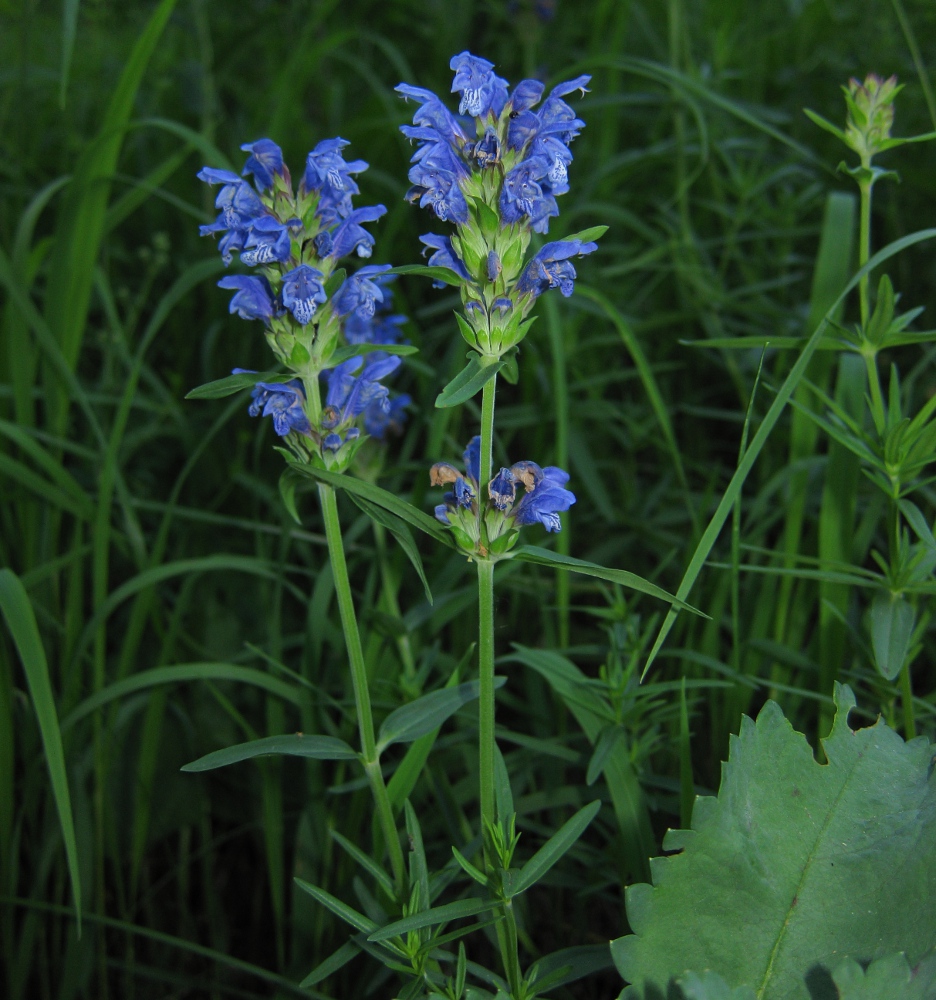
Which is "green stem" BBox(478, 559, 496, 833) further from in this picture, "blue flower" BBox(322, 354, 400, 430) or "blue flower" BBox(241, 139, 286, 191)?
"blue flower" BBox(241, 139, 286, 191)

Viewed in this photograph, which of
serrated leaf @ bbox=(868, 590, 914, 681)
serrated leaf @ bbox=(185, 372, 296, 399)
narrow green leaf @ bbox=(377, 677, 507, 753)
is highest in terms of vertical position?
serrated leaf @ bbox=(185, 372, 296, 399)

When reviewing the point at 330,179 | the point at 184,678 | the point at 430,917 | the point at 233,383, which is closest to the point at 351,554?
the point at 184,678

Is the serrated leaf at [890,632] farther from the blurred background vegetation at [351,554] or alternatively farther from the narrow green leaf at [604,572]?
the narrow green leaf at [604,572]

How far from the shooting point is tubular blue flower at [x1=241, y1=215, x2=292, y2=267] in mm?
1594

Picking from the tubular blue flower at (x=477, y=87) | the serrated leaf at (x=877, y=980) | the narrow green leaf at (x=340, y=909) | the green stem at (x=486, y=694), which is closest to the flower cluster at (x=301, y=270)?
the tubular blue flower at (x=477, y=87)

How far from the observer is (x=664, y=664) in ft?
8.31

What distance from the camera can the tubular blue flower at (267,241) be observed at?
159 centimetres

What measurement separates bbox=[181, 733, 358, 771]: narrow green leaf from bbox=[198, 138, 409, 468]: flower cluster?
1.65 ft

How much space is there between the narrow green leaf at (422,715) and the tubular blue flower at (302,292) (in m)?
0.71

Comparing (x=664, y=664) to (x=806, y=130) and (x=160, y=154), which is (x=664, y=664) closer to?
(x=806, y=130)

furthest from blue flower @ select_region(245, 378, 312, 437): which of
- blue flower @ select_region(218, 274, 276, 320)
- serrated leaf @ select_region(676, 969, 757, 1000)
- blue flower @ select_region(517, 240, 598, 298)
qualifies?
serrated leaf @ select_region(676, 969, 757, 1000)

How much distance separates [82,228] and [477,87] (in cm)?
160

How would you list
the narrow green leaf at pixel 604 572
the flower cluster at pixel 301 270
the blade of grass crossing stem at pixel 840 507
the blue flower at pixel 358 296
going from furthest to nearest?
the blade of grass crossing stem at pixel 840 507 < the blue flower at pixel 358 296 < the flower cluster at pixel 301 270 < the narrow green leaf at pixel 604 572

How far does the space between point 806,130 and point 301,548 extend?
3.18 meters
